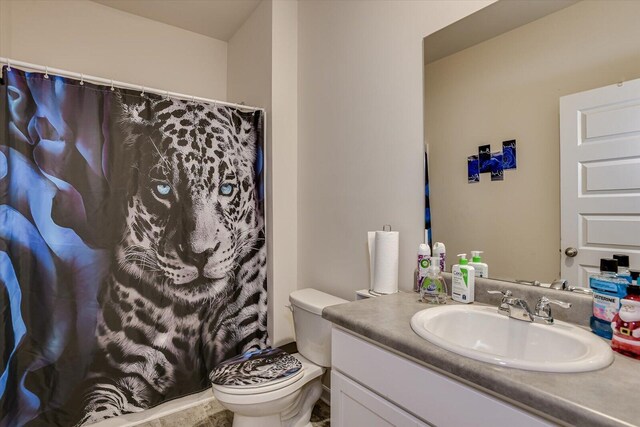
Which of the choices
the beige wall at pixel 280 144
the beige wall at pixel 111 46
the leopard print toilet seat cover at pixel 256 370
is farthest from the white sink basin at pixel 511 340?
the beige wall at pixel 111 46

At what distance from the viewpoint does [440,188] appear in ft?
4.40

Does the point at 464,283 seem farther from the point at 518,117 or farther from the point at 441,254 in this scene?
the point at 518,117

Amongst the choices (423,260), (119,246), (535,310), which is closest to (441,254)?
(423,260)

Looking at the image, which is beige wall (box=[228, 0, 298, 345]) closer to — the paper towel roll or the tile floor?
the tile floor

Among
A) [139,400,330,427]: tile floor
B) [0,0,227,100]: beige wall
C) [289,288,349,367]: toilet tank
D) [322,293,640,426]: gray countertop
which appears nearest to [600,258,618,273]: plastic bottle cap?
[322,293,640,426]: gray countertop

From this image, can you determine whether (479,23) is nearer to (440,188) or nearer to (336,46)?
(440,188)

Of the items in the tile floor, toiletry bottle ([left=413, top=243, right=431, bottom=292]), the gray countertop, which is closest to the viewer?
the gray countertop

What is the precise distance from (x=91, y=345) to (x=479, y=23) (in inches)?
88.3

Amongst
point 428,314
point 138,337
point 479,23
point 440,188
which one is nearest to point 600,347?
point 428,314

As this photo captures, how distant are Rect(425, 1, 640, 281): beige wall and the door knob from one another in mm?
23

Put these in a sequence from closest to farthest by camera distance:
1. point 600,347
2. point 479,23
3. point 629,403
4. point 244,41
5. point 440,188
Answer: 1. point 629,403
2. point 600,347
3. point 479,23
4. point 440,188
5. point 244,41

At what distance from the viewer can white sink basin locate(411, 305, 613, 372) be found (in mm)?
693

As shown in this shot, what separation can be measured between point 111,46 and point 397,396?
9.49ft

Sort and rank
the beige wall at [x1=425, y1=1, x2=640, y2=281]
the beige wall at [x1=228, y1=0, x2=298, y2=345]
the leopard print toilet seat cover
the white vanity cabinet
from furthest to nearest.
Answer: the beige wall at [x1=228, y1=0, x2=298, y2=345] < the leopard print toilet seat cover < the beige wall at [x1=425, y1=1, x2=640, y2=281] < the white vanity cabinet
